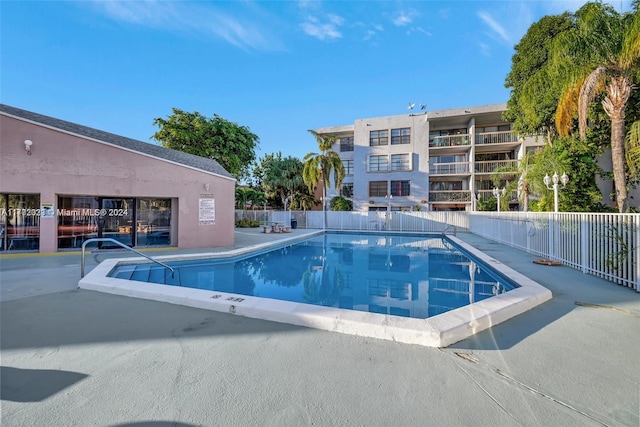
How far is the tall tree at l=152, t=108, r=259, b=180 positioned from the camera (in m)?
24.9

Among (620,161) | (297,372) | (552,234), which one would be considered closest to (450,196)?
(620,161)

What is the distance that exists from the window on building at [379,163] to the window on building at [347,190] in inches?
110

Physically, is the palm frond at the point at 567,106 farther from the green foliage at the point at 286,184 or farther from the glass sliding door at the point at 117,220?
the green foliage at the point at 286,184

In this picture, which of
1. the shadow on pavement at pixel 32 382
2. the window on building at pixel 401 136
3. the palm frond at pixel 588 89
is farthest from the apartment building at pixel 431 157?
the shadow on pavement at pixel 32 382

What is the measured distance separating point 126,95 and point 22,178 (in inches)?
412

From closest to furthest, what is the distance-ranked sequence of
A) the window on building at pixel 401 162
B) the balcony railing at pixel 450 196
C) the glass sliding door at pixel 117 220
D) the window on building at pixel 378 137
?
1. the glass sliding door at pixel 117 220
2. the balcony railing at pixel 450 196
3. the window on building at pixel 401 162
4. the window on building at pixel 378 137

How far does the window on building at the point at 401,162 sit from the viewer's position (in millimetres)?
27656

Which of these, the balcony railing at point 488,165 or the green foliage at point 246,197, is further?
the green foliage at point 246,197

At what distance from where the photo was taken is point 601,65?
921 centimetres

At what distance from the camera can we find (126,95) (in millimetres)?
17953

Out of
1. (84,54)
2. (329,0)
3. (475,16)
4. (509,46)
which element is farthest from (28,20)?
(509,46)

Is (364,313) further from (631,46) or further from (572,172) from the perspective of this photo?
(572,172)

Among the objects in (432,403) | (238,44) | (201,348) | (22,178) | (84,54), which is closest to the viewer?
(432,403)

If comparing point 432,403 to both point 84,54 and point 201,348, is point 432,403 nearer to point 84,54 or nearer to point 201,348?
point 201,348
